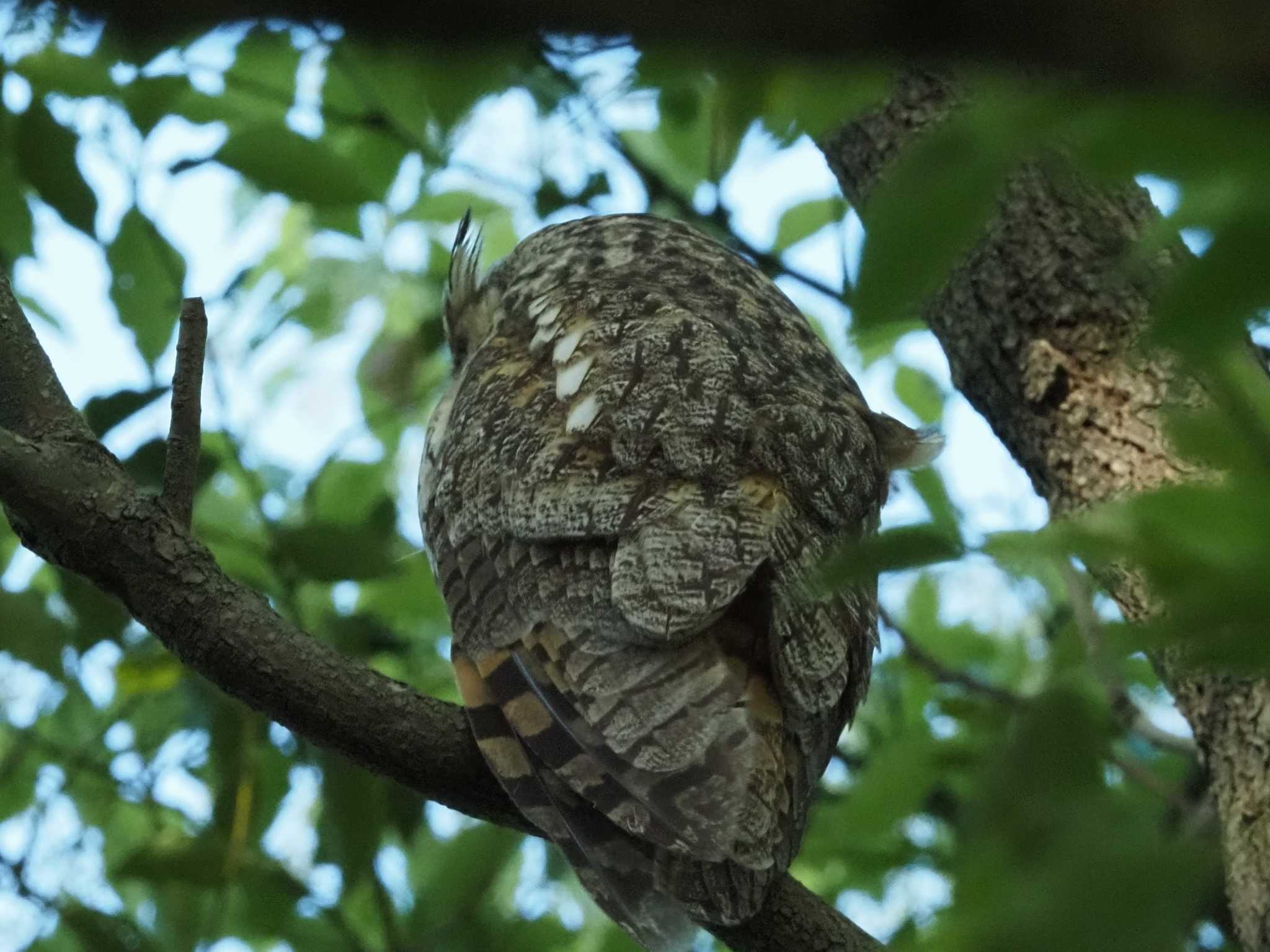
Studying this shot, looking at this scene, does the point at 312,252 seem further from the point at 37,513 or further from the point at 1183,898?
the point at 1183,898

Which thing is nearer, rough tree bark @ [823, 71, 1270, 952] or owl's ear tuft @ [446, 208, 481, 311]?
rough tree bark @ [823, 71, 1270, 952]

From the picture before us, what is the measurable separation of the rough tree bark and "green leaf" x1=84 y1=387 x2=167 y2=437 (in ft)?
4.79

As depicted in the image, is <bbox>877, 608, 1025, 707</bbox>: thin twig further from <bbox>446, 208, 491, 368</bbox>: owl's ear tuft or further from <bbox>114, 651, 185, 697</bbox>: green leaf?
<bbox>114, 651, 185, 697</bbox>: green leaf

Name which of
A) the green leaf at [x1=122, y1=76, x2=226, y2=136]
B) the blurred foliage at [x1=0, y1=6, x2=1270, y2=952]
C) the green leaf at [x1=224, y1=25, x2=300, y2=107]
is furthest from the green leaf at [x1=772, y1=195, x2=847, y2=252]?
the green leaf at [x1=122, y1=76, x2=226, y2=136]

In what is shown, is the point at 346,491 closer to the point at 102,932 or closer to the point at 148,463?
the point at 148,463

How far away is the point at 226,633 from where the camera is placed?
6.93 feet

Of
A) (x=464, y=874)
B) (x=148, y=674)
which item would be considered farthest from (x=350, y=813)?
(x=148, y=674)

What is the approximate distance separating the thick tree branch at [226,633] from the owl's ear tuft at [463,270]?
1816 mm

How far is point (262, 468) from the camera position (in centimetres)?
425

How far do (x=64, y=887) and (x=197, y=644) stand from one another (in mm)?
2179

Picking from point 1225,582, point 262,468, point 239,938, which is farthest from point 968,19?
point 262,468

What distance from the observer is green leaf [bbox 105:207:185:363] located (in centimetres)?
298

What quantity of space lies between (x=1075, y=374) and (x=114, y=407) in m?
1.86

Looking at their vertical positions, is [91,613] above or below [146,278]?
below
